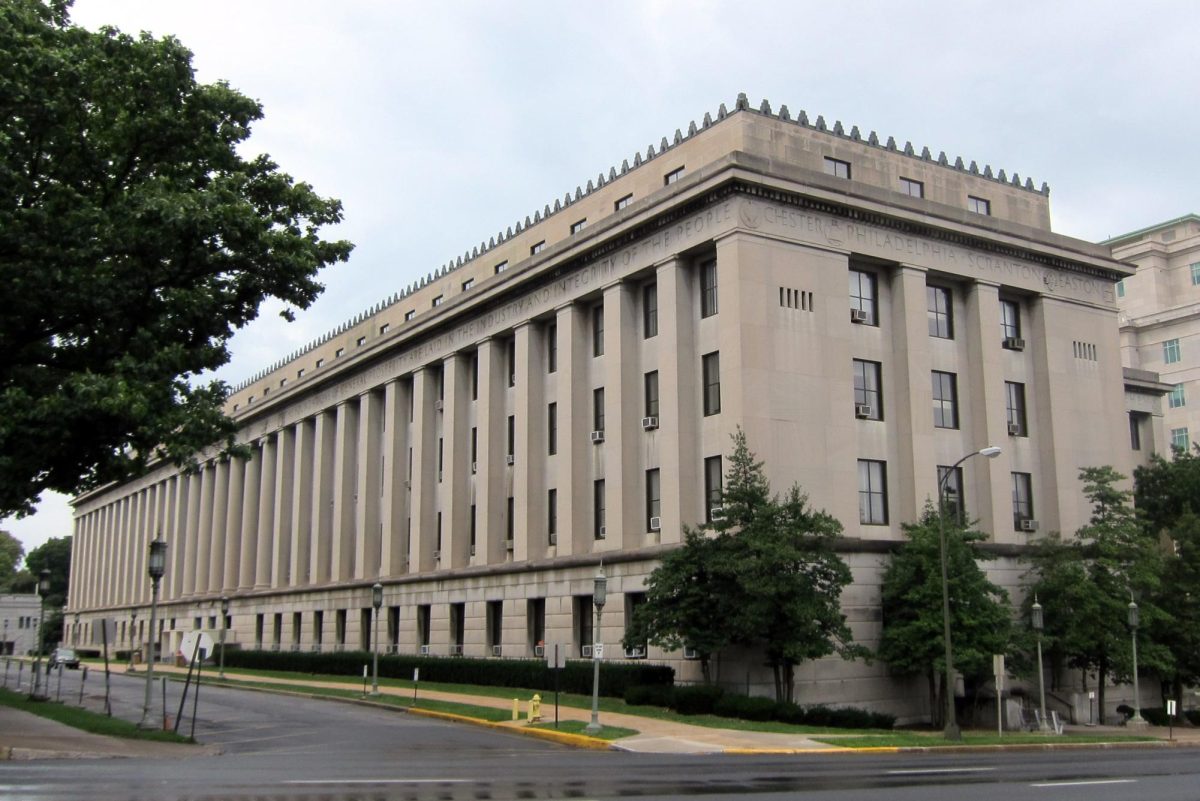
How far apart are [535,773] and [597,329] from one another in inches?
1132

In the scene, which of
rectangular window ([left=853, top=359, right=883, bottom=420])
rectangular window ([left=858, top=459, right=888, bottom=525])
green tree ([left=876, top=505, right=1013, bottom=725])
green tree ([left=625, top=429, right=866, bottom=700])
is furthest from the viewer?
rectangular window ([left=853, top=359, right=883, bottom=420])

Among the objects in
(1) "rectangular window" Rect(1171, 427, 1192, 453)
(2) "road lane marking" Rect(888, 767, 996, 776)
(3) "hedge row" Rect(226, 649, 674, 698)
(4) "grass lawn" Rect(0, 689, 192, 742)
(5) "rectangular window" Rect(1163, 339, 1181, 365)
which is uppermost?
(5) "rectangular window" Rect(1163, 339, 1181, 365)

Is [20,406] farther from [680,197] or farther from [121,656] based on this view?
[121,656]

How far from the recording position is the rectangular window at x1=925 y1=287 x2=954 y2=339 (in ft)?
145

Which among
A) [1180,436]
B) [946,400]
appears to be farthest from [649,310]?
[1180,436]

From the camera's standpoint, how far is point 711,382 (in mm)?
40031

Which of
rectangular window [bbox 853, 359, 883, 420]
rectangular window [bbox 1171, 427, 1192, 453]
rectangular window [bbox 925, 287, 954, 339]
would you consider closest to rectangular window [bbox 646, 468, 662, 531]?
rectangular window [bbox 853, 359, 883, 420]

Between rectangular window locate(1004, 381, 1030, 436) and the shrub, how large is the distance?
18.3 m

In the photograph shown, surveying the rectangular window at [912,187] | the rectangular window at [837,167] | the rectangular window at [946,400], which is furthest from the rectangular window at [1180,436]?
the rectangular window at [837,167]

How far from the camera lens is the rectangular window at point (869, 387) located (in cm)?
4128

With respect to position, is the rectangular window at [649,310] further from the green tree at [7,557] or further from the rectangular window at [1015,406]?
the green tree at [7,557]

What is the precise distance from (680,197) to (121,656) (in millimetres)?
78357

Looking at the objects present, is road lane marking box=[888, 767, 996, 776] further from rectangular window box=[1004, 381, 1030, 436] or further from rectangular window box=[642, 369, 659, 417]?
rectangular window box=[1004, 381, 1030, 436]

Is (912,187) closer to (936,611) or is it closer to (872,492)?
(872,492)
